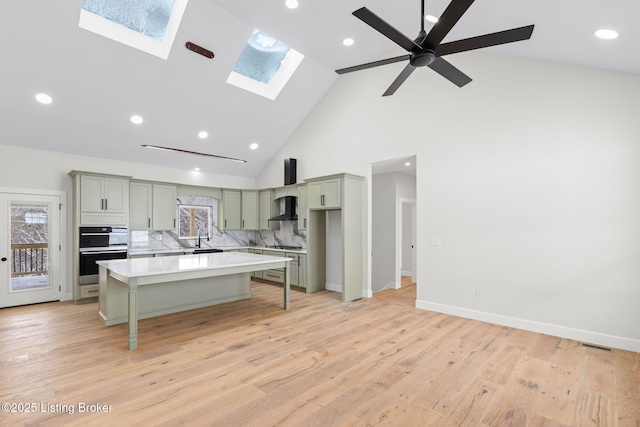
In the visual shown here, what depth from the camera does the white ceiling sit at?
2.95 metres

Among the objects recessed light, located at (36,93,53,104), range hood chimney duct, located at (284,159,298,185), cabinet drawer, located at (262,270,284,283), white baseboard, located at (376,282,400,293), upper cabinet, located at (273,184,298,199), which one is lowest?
white baseboard, located at (376,282,400,293)

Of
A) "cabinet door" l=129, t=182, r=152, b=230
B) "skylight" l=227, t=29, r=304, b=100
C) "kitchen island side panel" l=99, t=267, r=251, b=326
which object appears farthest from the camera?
"cabinet door" l=129, t=182, r=152, b=230

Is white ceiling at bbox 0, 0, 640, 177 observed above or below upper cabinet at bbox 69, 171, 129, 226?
above

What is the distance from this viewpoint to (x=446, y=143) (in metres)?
4.61

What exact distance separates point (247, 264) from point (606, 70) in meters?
4.79

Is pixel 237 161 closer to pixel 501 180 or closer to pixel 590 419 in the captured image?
pixel 501 180

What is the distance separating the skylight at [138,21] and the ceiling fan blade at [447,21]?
3.26 m

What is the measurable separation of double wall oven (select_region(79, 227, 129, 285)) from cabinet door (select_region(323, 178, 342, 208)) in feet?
Answer: 12.0

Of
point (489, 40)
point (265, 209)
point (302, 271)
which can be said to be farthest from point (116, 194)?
point (489, 40)

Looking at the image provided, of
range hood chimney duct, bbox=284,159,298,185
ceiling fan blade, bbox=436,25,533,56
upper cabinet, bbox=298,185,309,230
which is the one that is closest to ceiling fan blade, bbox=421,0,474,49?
ceiling fan blade, bbox=436,25,533,56

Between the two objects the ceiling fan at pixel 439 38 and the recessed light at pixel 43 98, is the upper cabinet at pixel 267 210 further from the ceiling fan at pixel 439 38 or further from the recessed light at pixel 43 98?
the ceiling fan at pixel 439 38

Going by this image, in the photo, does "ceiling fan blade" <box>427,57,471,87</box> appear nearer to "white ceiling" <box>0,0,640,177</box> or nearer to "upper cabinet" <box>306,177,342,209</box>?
"white ceiling" <box>0,0,640,177</box>

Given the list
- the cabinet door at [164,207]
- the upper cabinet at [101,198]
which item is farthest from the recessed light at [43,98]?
the cabinet door at [164,207]

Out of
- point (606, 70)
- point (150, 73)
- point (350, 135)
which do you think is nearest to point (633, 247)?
point (606, 70)
